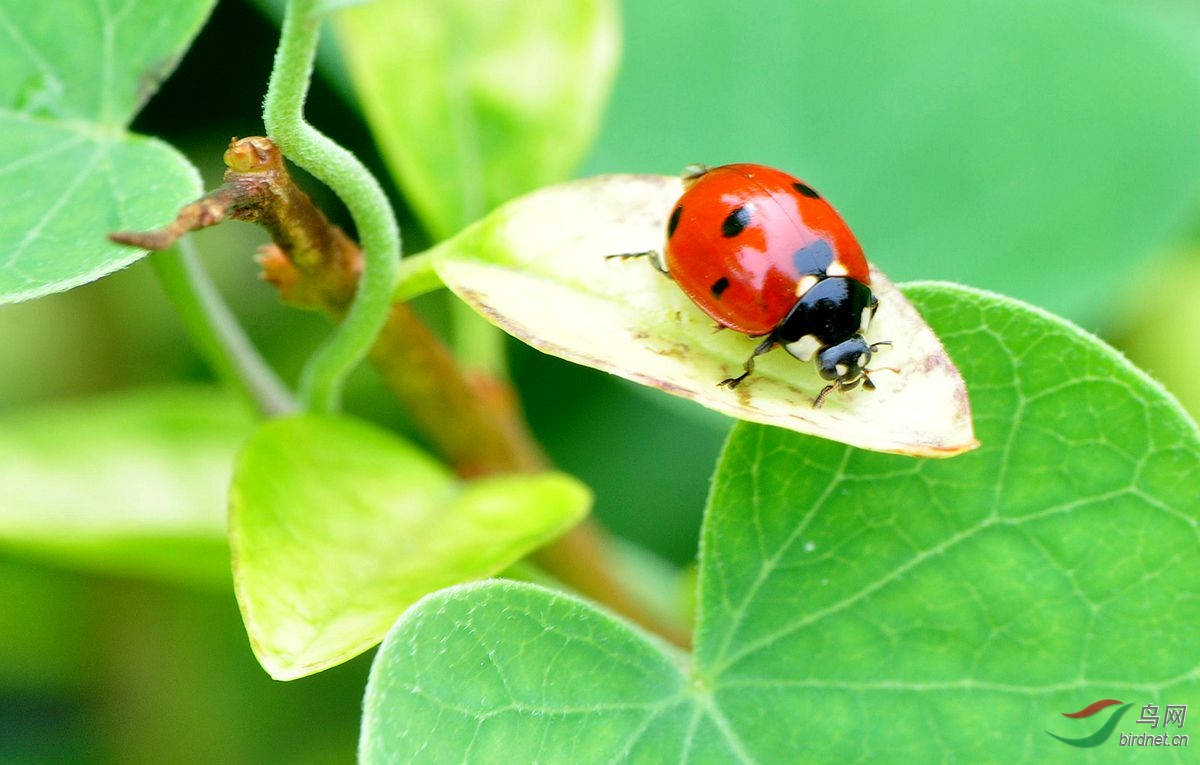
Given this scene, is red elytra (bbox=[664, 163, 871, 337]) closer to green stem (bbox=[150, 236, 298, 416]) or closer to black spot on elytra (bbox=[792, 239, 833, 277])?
black spot on elytra (bbox=[792, 239, 833, 277])

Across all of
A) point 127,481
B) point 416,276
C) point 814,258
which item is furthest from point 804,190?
point 127,481

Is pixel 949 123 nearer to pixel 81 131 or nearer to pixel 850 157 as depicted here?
pixel 850 157

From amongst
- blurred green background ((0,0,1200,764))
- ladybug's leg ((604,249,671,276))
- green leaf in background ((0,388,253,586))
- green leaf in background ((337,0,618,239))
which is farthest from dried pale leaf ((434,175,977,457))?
blurred green background ((0,0,1200,764))

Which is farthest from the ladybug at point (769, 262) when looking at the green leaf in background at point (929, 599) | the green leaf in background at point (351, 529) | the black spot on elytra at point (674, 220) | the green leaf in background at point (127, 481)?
the green leaf in background at point (127, 481)

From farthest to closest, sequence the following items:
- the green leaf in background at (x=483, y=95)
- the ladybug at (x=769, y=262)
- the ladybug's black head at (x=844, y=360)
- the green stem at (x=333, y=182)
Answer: the green leaf in background at (x=483, y=95) < the ladybug at (x=769, y=262) < the ladybug's black head at (x=844, y=360) < the green stem at (x=333, y=182)

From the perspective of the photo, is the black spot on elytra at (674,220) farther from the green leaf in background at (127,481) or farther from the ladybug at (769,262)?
the green leaf in background at (127,481)

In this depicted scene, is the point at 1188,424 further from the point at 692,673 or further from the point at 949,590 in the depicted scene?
the point at 692,673

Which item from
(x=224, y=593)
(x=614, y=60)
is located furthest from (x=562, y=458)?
(x=614, y=60)
